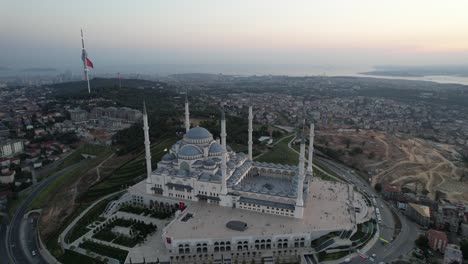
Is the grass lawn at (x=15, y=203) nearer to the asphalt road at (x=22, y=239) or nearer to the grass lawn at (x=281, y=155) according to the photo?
the asphalt road at (x=22, y=239)

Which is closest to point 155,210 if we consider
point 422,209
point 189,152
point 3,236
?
point 189,152

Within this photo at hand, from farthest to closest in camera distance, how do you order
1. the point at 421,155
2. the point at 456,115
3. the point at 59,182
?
the point at 456,115 → the point at 421,155 → the point at 59,182

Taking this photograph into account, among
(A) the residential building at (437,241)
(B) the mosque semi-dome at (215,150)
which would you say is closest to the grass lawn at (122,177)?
(B) the mosque semi-dome at (215,150)

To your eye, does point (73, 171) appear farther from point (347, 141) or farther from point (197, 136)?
point (347, 141)

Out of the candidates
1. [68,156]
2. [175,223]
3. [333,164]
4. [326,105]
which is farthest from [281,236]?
[326,105]

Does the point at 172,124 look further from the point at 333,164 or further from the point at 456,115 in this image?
the point at 456,115

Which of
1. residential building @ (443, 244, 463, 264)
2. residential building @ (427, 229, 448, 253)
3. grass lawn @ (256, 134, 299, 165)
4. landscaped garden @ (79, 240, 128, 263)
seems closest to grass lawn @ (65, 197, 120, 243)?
landscaped garden @ (79, 240, 128, 263)
